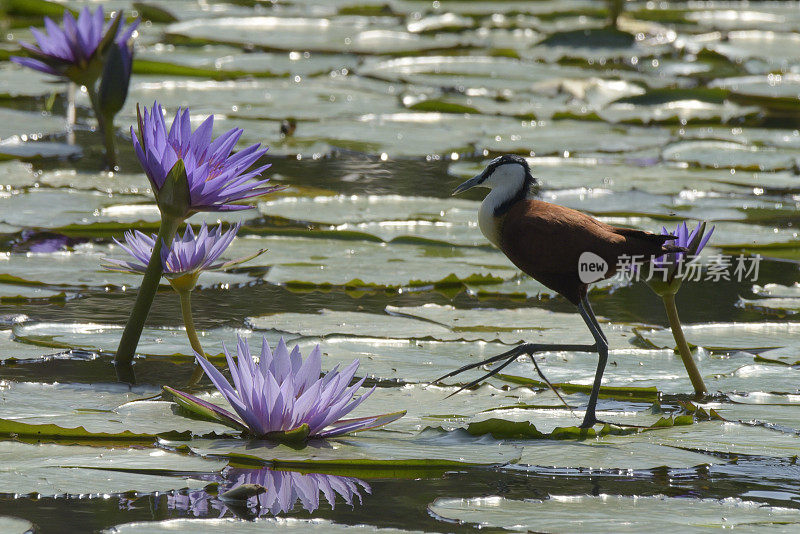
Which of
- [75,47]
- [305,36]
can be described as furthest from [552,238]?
[305,36]

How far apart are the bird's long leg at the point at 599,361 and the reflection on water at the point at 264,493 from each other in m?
0.44

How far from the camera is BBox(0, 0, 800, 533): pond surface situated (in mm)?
1593

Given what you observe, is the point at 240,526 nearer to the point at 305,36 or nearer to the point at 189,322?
the point at 189,322

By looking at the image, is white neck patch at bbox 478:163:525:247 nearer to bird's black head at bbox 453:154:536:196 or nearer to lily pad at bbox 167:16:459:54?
bird's black head at bbox 453:154:536:196

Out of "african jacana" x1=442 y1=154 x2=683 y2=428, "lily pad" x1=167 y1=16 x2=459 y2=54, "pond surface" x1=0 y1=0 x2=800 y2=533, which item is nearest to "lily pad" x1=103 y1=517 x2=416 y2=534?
"pond surface" x1=0 y1=0 x2=800 y2=533

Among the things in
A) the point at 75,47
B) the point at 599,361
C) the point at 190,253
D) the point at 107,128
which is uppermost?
the point at 75,47

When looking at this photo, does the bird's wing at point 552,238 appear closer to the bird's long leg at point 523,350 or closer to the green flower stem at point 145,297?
the bird's long leg at point 523,350

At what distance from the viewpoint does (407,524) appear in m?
1.49

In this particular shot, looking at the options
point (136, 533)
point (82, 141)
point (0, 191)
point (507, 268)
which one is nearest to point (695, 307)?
point (507, 268)

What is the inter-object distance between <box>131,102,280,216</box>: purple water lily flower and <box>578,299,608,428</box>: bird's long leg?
0.63 meters

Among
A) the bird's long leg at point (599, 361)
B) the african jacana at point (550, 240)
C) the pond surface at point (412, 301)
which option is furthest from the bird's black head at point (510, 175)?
the pond surface at point (412, 301)

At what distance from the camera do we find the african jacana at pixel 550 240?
1960 millimetres

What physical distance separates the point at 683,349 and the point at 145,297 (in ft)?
3.31

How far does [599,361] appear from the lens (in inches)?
78.2
